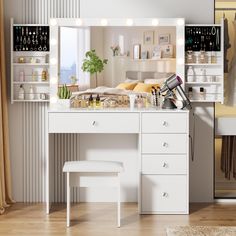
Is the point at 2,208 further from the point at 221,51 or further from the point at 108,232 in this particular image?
the point at 221,51

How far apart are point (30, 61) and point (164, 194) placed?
5.35 feet

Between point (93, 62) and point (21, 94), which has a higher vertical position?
point (93, 62)

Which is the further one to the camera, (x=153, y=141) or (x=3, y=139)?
(x=3, y=139)

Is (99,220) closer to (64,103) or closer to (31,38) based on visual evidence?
(64,103)

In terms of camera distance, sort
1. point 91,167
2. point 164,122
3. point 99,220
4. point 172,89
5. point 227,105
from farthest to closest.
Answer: point 227,105 → point 172,89 → point 164,122 → point 99,220 → point 91,167

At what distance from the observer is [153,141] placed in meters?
5.11

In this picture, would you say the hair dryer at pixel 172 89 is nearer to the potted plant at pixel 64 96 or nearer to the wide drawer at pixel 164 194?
the wide drawer at pixel 164 194

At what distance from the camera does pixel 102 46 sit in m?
5.45

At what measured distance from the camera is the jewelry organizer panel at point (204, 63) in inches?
215

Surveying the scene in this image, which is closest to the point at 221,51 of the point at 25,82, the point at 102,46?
the point at 102,46

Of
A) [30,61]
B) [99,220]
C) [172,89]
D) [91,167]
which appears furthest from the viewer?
[30,61]

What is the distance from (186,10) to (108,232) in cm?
211

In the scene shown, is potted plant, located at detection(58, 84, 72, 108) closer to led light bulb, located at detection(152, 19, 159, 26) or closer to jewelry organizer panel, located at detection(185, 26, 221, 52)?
led light bulb, located at detection(152, 19, 159, 26)

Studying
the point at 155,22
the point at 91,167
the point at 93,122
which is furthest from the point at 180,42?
the point at 91,167
